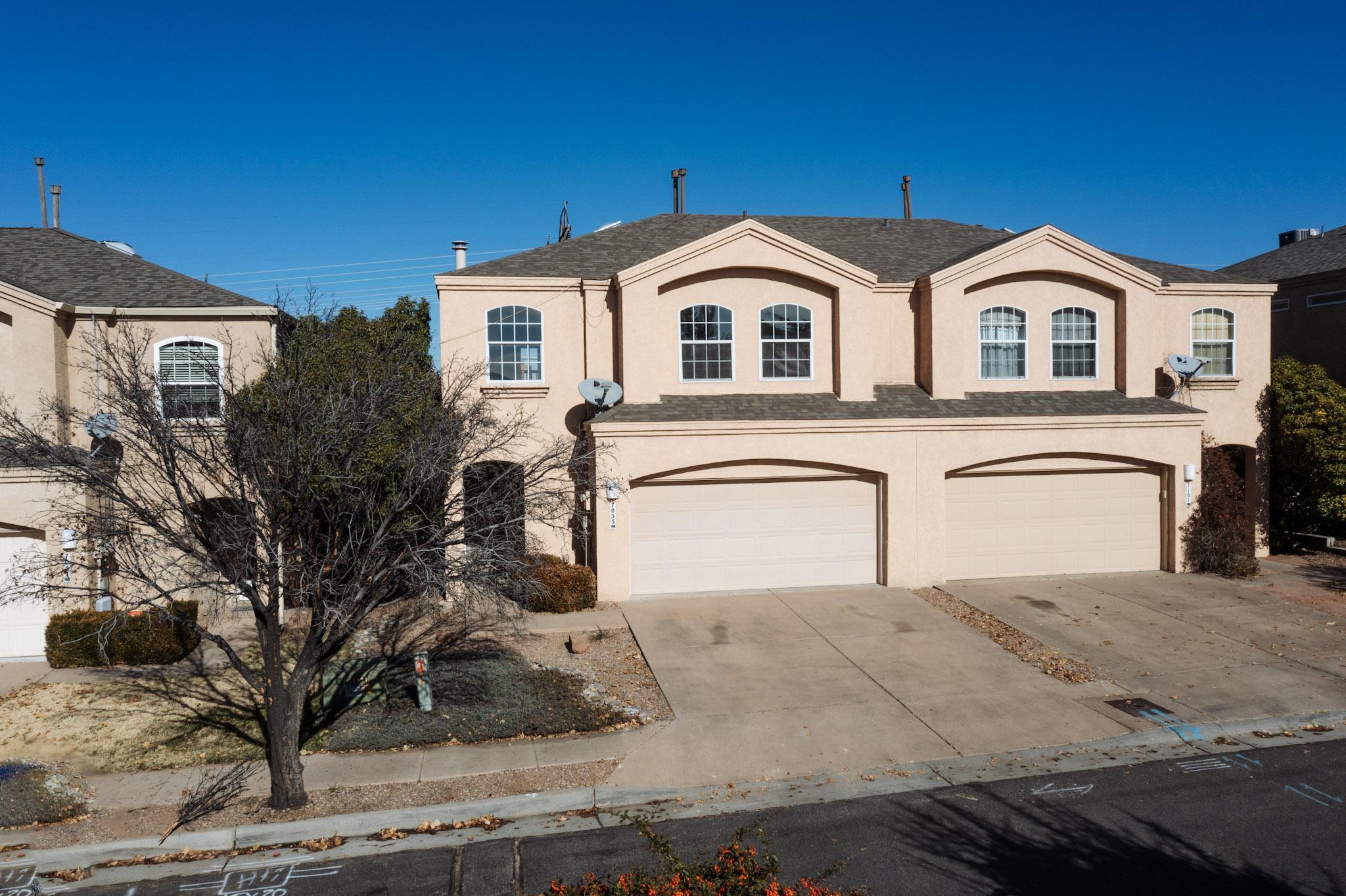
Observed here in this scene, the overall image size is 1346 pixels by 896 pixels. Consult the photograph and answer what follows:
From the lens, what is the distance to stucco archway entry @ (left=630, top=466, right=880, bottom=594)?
1598 cm

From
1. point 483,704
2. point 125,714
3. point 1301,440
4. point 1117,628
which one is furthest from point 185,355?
point 1301,440

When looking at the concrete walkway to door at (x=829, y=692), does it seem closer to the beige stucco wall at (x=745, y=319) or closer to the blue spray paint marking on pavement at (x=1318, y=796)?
the blue spray paint marking on pavement at (x=1318, y=796)

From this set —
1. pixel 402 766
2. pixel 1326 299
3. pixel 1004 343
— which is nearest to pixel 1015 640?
pixel 1004 343

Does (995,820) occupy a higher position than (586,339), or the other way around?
(586,339)

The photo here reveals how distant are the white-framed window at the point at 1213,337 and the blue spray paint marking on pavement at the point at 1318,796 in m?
12.5

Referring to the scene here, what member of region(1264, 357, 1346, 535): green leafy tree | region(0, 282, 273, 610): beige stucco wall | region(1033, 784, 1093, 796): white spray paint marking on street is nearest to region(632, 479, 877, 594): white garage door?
region(0, 282, 273, 610): beige stucco wall

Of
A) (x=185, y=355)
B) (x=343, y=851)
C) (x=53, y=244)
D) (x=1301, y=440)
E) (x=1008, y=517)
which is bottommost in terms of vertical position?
(x=343, y=851)

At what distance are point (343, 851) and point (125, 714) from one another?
17.4 ft

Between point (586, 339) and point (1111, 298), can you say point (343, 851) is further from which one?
point (1111, 298)

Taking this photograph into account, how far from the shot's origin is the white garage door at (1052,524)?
16969 mm

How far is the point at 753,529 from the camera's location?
16.3 metres

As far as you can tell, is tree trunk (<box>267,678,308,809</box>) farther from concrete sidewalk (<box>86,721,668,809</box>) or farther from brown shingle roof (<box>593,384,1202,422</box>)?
brown shingle roof (<box>593,384,1202,422</box>)

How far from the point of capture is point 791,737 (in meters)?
9.74

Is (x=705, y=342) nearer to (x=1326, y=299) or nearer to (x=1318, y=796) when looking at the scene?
(x=1318, y=796)
